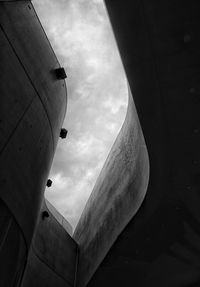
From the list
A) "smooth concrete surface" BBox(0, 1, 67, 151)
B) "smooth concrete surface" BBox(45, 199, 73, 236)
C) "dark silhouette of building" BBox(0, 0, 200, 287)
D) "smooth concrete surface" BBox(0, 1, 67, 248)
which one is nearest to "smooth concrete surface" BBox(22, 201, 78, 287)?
"dark silhouette of building" BBox(0, 0, 200, 287)

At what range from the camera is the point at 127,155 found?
8.78 meters

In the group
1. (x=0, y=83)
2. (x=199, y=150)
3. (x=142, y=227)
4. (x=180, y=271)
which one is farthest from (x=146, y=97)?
(x=180, y=271)

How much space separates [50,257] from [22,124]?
651 cm

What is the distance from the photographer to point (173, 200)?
287 inches

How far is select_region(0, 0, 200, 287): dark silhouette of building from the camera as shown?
4.11 metres

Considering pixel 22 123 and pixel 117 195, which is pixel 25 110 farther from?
pixel 117 195

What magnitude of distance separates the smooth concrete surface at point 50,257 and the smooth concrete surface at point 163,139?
119cm

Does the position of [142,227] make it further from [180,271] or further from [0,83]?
[0,83]

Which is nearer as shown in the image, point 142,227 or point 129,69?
point 129,69

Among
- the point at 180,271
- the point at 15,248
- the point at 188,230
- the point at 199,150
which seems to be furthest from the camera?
the point at 180,271

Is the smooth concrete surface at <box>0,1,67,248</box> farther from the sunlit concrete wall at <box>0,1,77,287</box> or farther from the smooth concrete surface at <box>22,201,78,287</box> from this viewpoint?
the smooth concrete surface at <box>22,201,78,287</box>

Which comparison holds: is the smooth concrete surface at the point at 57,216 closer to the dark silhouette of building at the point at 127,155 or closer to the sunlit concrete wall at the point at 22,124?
the dark silhouette of building at the point at 127,155

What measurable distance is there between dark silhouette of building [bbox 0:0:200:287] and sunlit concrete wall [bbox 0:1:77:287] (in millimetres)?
18

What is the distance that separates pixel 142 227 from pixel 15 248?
4.71 m
